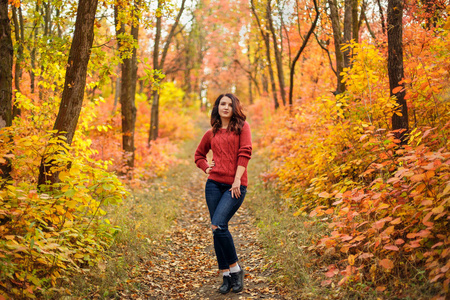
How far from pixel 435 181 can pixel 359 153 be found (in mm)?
2169

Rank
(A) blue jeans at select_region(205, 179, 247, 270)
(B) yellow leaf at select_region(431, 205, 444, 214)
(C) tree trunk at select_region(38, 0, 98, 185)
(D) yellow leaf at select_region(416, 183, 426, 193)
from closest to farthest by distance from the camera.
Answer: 1. (B) yellow leaf at select_region(431, 205, 444, 214)
2. (D) yellow leaf at select_region(416, 183, 426, 193)
3. (A) blue jeans at select_region(205, 179, 247, 270)
4. (C) tree trunk at select_region(38, 0, 98, 185)

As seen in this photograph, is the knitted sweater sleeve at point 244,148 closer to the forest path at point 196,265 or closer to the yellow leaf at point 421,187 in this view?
the forest path at point 196,265

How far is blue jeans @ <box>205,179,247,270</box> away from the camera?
3779 mm

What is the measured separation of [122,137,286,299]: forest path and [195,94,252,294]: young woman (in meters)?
0.35

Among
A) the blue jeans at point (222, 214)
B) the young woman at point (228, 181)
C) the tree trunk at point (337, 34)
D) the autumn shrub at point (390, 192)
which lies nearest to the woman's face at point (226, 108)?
the young woman at point (228, 181)

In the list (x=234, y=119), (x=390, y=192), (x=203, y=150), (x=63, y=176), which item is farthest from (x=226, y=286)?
(x=63, y=176)

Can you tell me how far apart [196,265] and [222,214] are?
6.01 feet

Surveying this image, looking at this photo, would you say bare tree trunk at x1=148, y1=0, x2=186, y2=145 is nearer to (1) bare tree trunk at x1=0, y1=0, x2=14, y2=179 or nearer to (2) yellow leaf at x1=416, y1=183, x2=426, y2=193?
(1) bare tree trunk at x1=0, y1=0, x2=14, y2=179

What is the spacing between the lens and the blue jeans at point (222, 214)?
378 cm

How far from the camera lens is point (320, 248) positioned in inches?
160

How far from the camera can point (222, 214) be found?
148 inches

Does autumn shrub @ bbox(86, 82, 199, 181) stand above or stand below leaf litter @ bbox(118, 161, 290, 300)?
above

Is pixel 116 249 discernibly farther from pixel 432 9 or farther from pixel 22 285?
pixel 432 9

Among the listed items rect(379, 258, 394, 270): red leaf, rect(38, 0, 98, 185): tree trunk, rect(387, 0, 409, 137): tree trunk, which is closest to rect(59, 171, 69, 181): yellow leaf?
rect(38, 0, 98, 185): tree trunk
